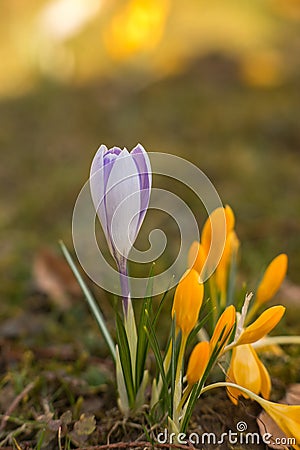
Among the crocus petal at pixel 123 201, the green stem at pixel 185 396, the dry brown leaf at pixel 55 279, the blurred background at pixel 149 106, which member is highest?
the blurred background at pixel 149 106

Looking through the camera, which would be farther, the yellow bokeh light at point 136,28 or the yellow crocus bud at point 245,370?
the yellow bokeh light at point 136,28

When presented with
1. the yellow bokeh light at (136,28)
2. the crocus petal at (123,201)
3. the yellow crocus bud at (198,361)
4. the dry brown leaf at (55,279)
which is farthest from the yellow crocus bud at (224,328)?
the yellow bokeh light at (136,28)

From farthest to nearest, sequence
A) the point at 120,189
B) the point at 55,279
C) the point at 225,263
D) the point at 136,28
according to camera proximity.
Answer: the point at 136,28 → the point at 55,279 → the point at 225,263 → the point at 120,189

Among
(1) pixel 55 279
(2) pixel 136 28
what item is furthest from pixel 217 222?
(2) pixel 136 28

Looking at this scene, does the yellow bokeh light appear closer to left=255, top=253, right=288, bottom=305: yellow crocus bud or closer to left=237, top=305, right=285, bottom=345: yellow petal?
left=255, top=253, right=288, bottom=305: yellow crocus bud

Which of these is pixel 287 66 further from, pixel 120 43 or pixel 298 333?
pixel 298 333

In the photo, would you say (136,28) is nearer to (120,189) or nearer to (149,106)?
(149,106)

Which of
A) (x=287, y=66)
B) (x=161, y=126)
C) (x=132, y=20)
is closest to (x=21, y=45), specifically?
(x=132, y=20)

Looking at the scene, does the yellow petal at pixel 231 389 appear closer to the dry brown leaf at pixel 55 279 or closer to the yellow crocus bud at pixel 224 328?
the yellow crocus bud at pixel 224 328
